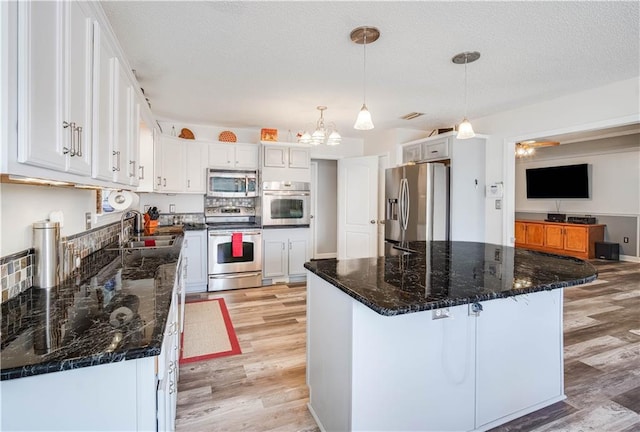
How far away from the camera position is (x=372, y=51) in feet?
8.21

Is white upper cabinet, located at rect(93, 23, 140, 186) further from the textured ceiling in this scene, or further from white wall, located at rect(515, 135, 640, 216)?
white wall, located at rect(515, 135, 640, 216)

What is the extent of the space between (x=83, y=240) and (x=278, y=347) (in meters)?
1.68

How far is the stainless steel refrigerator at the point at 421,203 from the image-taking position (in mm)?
4199

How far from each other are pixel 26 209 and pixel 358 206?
438 centimetres

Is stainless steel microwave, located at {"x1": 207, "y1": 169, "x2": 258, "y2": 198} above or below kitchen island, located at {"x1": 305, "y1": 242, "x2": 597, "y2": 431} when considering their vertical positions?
above

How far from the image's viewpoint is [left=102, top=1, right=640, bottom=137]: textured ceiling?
6.54 feet

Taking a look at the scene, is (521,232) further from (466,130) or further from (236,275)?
(236,275)

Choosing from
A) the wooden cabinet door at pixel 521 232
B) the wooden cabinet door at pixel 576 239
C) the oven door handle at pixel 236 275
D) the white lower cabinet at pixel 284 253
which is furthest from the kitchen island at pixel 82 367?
the wooden cabinet door at pixel 521 232

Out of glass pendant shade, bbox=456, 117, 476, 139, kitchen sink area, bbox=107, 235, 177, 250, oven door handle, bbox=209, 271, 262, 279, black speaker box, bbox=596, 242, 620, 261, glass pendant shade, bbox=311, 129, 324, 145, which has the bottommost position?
oven door handle, bbox=209, 271, 262, 279

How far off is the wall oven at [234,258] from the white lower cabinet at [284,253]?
0.12 m

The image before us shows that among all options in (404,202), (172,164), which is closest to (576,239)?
(404,202)

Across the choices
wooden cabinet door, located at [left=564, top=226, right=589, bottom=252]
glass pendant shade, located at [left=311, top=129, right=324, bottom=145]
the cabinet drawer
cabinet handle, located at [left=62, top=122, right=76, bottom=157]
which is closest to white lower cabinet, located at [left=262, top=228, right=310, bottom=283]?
glass pendant shade, located at [left=311, top=129, right=324, bottom=145]

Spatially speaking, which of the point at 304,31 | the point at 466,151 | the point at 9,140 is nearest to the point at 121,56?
the point at 304,31

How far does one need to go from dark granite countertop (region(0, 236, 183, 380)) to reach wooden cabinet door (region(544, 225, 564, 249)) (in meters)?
8.46
